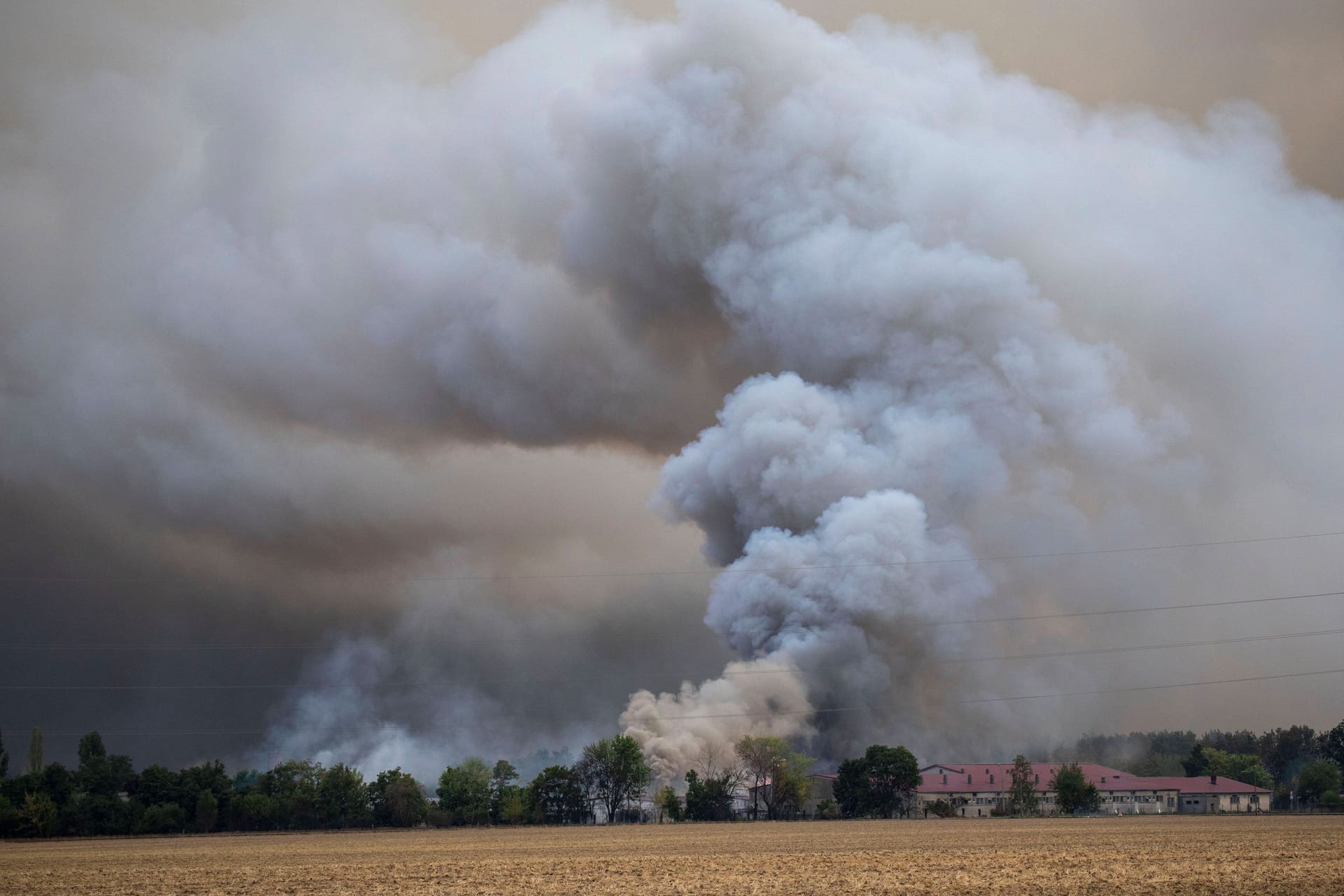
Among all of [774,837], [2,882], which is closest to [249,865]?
[2,882]

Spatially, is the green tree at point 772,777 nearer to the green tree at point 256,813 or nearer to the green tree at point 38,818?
the green tree at point 256,813

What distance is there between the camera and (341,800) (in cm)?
11412

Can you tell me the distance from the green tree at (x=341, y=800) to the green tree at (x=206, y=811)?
9.27 meters

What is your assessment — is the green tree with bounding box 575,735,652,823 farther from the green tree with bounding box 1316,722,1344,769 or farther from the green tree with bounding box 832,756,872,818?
the green tree with bounding box 1316,722,1344,769

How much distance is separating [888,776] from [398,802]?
45.9 m

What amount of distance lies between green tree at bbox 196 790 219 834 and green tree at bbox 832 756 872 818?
5671cm

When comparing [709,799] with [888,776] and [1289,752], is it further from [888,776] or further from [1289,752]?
[1289,752]

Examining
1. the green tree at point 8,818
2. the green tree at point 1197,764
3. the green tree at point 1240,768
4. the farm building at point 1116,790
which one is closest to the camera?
the green tree at point 8,818

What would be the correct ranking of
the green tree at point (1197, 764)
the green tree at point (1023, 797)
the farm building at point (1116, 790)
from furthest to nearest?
1. the green tree at point (1197, 764)
2. the farm building at point (1116, 790)
3. the green tree at point (1023, 797)

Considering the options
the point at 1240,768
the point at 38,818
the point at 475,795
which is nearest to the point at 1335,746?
the point at 1240,768

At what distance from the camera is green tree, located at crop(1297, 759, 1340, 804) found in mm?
146125

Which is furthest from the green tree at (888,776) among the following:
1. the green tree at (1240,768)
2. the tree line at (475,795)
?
the green tree at (1240,768)

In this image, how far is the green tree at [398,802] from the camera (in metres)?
115

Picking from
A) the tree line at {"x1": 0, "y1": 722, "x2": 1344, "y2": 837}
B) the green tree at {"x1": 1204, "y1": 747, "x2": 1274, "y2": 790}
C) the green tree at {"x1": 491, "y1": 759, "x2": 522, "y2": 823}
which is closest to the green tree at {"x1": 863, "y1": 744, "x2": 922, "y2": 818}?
the tree line at {"x1": 0, "y1": 722, "x2": 1344, "y2": 837}
